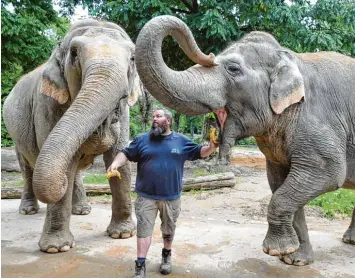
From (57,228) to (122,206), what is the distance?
0.80m

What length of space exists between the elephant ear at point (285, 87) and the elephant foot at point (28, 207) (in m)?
4.32

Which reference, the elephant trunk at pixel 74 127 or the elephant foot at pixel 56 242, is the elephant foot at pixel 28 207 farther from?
the elephant trunk at pixel 74 127

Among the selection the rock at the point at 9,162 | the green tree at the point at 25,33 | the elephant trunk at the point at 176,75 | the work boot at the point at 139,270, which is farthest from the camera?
the rock at the point at 9,162

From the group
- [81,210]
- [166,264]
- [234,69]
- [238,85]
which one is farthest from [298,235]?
[81,210]

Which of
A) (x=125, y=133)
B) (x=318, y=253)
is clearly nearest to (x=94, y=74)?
(x=125, y=133)

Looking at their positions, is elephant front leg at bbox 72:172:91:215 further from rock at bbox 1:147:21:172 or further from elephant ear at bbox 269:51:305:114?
rock at bbox 1:147:21:172

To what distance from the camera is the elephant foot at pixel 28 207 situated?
6.82 m

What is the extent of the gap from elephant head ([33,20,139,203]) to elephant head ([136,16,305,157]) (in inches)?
26.3

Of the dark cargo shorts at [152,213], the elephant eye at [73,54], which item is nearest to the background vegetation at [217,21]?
the elephant eye at [73,54]

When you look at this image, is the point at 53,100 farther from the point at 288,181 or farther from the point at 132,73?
the point at 288,181

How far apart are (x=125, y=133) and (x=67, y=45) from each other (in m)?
1.10

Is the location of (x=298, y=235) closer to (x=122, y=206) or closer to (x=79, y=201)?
(x=122, y=206)

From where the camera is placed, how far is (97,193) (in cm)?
920

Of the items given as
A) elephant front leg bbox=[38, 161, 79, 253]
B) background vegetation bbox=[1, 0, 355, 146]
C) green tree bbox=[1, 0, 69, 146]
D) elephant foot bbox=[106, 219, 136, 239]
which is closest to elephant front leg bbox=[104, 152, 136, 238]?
elephant foot bbox=[106, 219, 136, 239]
